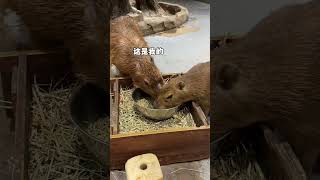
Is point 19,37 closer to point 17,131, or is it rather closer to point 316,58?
point 17,131

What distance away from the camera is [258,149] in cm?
71

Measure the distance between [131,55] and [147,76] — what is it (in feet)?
0.15

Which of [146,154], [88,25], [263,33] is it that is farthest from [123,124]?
[263,33]

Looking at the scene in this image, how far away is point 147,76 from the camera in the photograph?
683 mm

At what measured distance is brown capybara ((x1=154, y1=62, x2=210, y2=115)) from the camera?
0.68m

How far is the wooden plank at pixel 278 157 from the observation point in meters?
0.70

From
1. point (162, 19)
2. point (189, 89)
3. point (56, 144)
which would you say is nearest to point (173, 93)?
point (189, 89)

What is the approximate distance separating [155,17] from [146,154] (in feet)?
0.77

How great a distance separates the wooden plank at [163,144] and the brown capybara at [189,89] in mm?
47

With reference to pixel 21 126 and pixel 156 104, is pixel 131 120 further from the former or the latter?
pixel 21 126

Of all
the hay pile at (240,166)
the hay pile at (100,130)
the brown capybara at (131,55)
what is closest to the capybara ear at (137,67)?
the brown capybara at (131,55)

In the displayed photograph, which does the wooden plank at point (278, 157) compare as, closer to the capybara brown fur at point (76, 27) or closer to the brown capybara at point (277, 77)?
the brown capybara at point (277, 77)

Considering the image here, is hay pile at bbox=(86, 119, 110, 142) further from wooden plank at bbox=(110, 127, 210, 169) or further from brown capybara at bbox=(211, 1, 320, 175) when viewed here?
brown capybara at bbox=(211, 1, 320, 175)

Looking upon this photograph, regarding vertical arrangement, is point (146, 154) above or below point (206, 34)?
below
